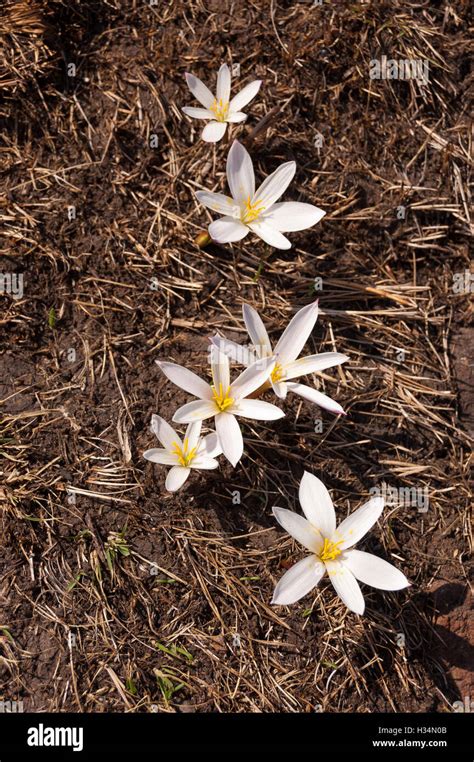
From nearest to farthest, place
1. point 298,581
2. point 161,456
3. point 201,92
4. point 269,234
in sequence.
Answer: point 298,581 → point 161,456 → point 269,234 → point 201,92

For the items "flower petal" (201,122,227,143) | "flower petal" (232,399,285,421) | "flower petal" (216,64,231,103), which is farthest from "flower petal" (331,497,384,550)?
"flower petal" (216,64,231,103)

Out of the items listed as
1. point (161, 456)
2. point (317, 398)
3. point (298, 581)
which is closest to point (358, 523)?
point (298, 581)

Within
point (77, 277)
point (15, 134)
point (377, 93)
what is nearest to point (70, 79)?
point (15, 134)

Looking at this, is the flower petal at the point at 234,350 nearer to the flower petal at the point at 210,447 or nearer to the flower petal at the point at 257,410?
the flower petal at the point at 257,410

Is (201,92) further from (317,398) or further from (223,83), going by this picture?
(317,398)

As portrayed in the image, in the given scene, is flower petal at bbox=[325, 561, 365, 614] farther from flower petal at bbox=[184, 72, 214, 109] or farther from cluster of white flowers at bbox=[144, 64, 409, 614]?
flower petal at bbox=[184, 72, 214, 109]

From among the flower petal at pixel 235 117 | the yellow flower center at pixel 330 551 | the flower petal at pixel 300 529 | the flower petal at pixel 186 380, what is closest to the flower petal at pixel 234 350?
the flower petal at pixel 186 380
